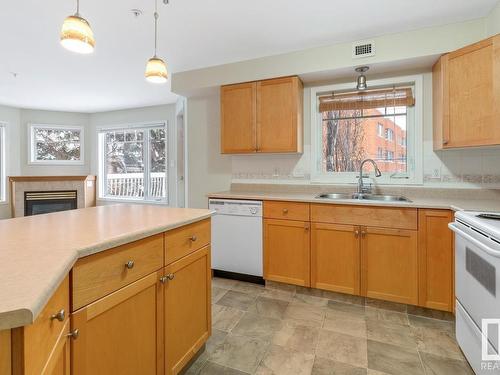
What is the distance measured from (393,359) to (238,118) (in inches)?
99.9

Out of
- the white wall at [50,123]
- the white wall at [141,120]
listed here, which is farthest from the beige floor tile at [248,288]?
the white wall at [50,123]

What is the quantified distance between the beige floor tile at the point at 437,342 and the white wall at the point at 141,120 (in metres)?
4.33

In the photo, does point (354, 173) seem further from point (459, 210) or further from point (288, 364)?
point (288, 364)

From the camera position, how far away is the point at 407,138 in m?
2.75

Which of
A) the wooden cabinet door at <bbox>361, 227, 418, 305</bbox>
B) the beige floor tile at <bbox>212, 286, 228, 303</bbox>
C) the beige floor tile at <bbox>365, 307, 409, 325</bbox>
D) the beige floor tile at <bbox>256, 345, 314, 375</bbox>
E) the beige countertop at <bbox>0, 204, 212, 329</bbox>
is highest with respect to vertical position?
the beige countertop at <bbox>0, 204, 212, 329</bbox>

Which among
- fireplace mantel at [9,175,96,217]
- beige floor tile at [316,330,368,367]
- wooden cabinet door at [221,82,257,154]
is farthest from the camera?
fireplace mantel at [9,175,96,217]

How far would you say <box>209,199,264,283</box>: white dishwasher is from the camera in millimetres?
2750

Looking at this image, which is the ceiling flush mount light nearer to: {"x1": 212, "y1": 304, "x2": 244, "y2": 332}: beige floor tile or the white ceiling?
the white ceiling

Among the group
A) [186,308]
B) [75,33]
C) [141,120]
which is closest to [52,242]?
[186,308]

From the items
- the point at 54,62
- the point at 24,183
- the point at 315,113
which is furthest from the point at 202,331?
the point at 24,183

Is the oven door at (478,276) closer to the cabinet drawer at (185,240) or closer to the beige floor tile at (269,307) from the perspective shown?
the beige floor tile at (269,307)

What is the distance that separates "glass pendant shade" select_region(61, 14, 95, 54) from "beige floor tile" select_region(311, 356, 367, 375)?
2216mm

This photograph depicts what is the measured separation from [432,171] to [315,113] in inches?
51.7

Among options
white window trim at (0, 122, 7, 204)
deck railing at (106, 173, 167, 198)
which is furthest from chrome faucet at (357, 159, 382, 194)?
white window trim at (0, 122, 7, 204)
